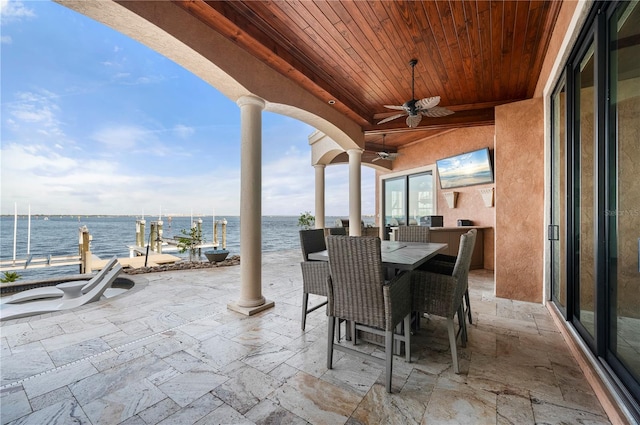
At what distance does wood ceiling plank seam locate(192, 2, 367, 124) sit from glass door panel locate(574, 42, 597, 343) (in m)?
2.62

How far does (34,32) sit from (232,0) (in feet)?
33.1

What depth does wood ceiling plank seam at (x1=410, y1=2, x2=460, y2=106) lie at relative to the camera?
229 cm

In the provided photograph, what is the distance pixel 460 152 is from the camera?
19.0 ft

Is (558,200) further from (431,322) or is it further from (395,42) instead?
(395,42)

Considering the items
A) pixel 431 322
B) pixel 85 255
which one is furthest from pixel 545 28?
pixel 85 255

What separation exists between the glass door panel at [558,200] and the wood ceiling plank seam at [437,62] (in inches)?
47.7

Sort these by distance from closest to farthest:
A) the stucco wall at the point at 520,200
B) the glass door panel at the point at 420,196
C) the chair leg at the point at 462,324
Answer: the chair leg at the point at 462,324 < the stucco wall at the point at 520,200 < the glass door panel at the point at 420,196

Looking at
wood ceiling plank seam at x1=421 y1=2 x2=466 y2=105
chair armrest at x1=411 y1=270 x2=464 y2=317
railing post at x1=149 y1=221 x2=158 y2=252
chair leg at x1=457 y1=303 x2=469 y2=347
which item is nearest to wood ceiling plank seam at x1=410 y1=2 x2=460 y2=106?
wood ceiling plank seam at x1=421 y1=2 x2=466 y2=105

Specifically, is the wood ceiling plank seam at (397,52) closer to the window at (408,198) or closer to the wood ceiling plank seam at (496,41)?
the wood ceiling plank seam at (496,41)

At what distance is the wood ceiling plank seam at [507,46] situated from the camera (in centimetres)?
222

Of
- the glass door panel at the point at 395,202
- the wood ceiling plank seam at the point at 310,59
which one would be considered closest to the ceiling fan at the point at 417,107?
the wood ceiling plank seam at the point at 310,59

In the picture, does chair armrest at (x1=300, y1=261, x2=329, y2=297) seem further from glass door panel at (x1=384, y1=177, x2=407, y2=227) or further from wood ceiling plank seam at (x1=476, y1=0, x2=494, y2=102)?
glass door panel at (x1=384, y1=177, x2=407, y2=227)

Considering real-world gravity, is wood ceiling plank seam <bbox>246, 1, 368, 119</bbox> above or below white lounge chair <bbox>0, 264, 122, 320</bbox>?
above

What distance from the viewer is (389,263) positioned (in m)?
1.82
